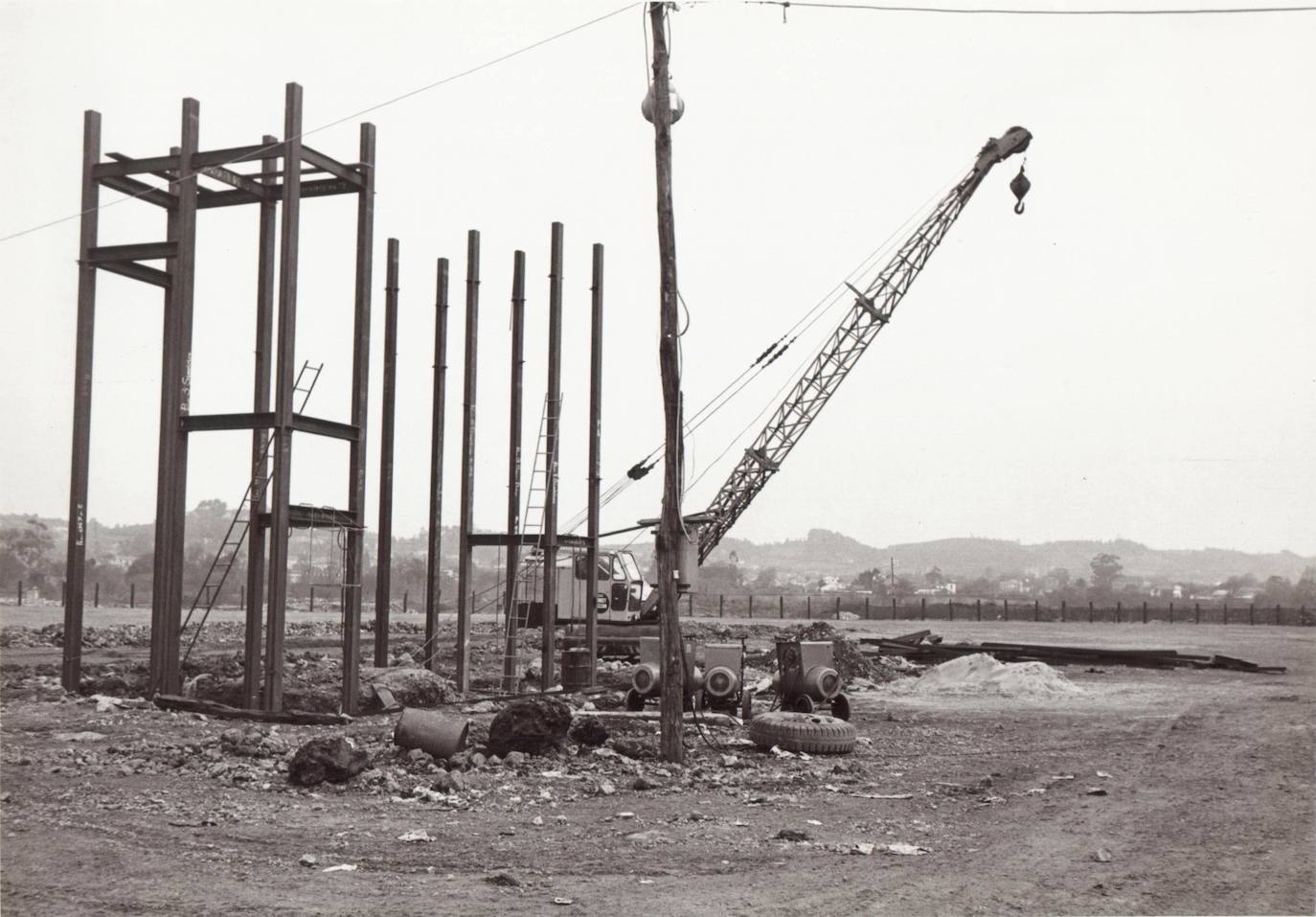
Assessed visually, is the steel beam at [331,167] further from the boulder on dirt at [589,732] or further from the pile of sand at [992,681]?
the pile of sand at [992,681]

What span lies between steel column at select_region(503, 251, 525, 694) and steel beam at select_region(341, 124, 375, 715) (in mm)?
4067

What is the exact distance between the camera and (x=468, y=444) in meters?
19.8

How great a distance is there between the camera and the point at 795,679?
1641 centimetres

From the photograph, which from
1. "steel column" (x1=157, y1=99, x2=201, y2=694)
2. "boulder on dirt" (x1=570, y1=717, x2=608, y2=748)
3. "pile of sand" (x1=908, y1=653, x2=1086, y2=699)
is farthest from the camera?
"pile of sand" (x1=908, y1=653, x2=1086, y2=699)

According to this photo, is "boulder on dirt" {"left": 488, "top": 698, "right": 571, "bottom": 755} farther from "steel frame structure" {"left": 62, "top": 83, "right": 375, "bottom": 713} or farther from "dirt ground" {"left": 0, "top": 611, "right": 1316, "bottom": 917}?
"steel frame structure" {"left": 62, "top": 83, "right": 375, "bottom": 713}

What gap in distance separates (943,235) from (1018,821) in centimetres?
3214

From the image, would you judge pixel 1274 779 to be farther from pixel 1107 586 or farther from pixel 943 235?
pixel 1107 586

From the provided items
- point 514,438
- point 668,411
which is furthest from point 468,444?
point 668,411

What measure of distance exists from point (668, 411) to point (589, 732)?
3637 millimetres

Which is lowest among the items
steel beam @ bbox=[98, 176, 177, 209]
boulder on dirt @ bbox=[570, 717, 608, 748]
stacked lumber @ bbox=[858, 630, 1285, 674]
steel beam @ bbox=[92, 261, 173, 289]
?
stacked lumber @ bbox=[858, 630, 1285, 674]

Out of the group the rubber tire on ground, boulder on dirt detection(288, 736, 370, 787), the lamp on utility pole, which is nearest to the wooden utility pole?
the lamp on utility pole

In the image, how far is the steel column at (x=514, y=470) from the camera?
1936 centimetres

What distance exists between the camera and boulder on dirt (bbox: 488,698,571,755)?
12.1m

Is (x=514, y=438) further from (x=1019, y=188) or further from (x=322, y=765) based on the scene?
(x=1019, y=188)
